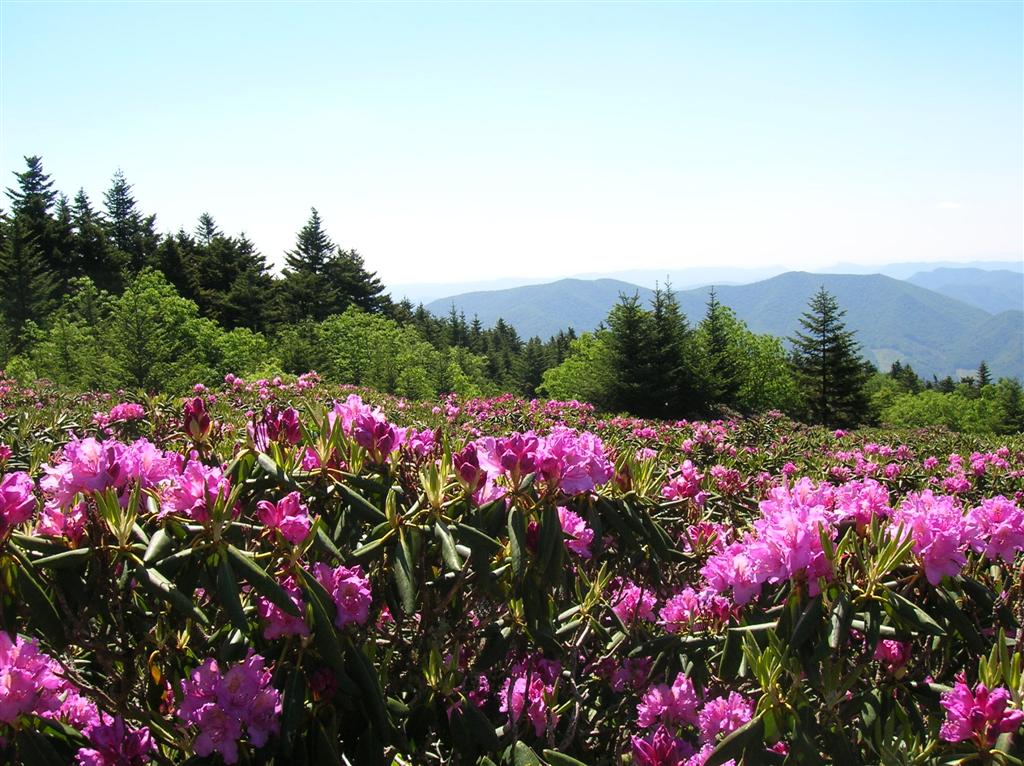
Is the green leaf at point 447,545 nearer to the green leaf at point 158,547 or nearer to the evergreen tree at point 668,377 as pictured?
the green leaf at point 158,547

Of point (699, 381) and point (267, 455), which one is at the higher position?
point (267, 455)

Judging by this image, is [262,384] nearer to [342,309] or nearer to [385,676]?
[385,676]

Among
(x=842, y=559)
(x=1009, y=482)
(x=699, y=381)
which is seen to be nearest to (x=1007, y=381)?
(x=699, y=381)

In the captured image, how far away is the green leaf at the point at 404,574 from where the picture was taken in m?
1.35

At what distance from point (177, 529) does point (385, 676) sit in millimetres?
571

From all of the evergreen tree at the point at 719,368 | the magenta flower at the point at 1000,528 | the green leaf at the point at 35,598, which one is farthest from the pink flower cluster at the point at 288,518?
the evergreen tree at the point at 719,368

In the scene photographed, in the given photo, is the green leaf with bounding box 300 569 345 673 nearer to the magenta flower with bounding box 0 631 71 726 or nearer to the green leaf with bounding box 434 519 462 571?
the green leaf with bounding box 434 519 462 571

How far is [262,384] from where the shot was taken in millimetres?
8375

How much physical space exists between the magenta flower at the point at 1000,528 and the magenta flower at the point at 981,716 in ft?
1.70

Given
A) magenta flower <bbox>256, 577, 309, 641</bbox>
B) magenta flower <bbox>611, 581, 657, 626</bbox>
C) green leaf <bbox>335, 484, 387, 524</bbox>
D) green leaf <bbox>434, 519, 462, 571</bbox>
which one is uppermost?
green leaf <bbox>335, 484, 387, 524</bbox>

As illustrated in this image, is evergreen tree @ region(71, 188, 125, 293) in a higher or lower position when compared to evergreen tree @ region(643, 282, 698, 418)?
higher

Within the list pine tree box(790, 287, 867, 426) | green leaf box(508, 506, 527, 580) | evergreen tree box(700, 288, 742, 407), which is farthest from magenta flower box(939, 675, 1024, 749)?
pine tree box(790, 287, 867, 426)

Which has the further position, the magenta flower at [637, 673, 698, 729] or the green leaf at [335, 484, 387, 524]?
the magenta flower at [637, 673, 698, 729]

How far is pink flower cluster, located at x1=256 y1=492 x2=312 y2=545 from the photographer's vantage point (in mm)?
1355
